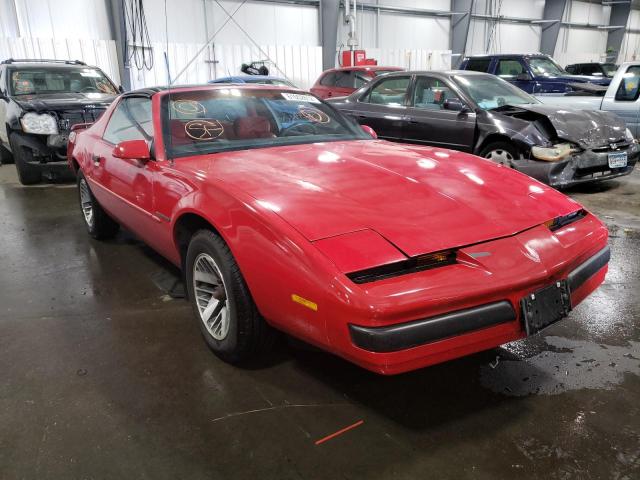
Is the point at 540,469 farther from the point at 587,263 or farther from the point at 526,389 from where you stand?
the point at 587,263

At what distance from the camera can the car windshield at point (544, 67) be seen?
33.2 ft

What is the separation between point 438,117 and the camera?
5848mm

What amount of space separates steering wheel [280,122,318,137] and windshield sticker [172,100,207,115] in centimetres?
50

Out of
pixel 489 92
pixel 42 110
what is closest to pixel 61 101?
pixel 42 110

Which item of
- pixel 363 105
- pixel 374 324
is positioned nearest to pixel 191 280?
pixel 374 324

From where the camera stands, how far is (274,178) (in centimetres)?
220

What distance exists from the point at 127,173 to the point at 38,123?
3977 mm

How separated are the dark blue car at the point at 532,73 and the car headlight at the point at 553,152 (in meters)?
5.42

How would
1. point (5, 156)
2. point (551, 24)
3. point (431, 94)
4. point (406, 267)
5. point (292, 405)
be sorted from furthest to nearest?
point (551, 24)
point (5, 156)
point (431, 94)
point (292, 405)
point (406, 267)

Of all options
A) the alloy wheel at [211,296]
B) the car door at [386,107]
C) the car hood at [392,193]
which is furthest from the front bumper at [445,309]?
the car door at [386,107]

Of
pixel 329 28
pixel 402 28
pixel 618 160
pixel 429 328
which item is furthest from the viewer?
pixel 402 28

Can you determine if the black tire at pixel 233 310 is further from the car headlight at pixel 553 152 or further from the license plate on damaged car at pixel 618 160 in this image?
the license plate on damaged car at pixel 618 160

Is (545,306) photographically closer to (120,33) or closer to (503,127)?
(503,127)

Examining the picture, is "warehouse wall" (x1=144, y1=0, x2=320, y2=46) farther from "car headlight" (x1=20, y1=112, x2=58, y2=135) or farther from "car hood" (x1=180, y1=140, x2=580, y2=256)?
"car hood" (x1=180, y1=140, x2=580, y2=256)
